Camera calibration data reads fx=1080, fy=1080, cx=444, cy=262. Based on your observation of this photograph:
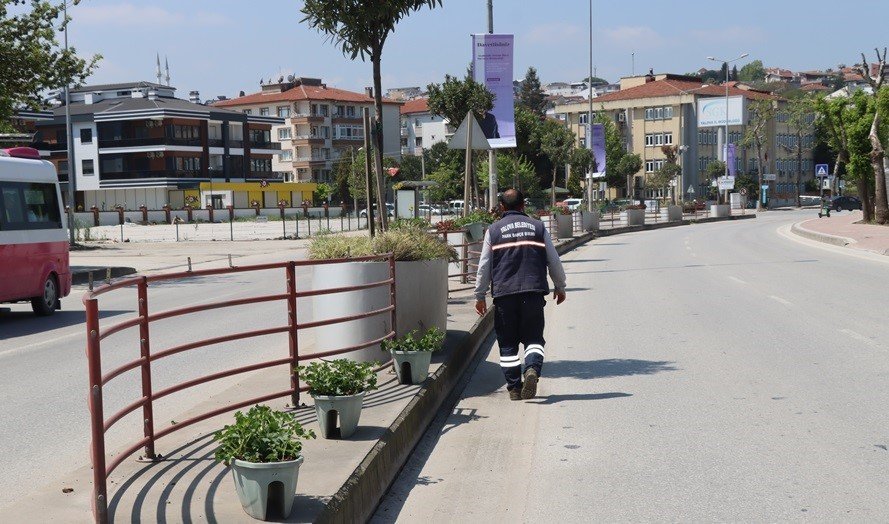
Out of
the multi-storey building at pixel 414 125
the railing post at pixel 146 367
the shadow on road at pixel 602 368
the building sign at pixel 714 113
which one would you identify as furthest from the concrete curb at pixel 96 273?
the multi-storey building at pixel 414 125

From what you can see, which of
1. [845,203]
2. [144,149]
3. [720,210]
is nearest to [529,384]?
[720,210]

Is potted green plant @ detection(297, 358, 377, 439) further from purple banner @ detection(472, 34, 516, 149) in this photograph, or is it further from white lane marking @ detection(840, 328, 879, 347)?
purple banner @ detection(472, 34, 516, 149)

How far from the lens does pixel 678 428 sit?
8.02m

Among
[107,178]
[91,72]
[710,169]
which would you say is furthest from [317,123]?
[91,72]

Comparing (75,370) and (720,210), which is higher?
(75,370)

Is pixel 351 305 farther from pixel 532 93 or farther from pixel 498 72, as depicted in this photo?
pixel 532 93

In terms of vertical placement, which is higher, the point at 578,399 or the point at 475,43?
the point at 475,43

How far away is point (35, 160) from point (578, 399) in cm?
1291

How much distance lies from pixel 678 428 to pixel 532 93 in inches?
6003

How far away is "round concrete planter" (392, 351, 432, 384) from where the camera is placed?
A: 8.77m

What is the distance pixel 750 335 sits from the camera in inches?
520

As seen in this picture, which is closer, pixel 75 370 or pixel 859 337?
pixel 75 370

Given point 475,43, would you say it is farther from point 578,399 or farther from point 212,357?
point 578,399

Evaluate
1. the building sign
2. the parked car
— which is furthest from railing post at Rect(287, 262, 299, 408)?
the building sign
